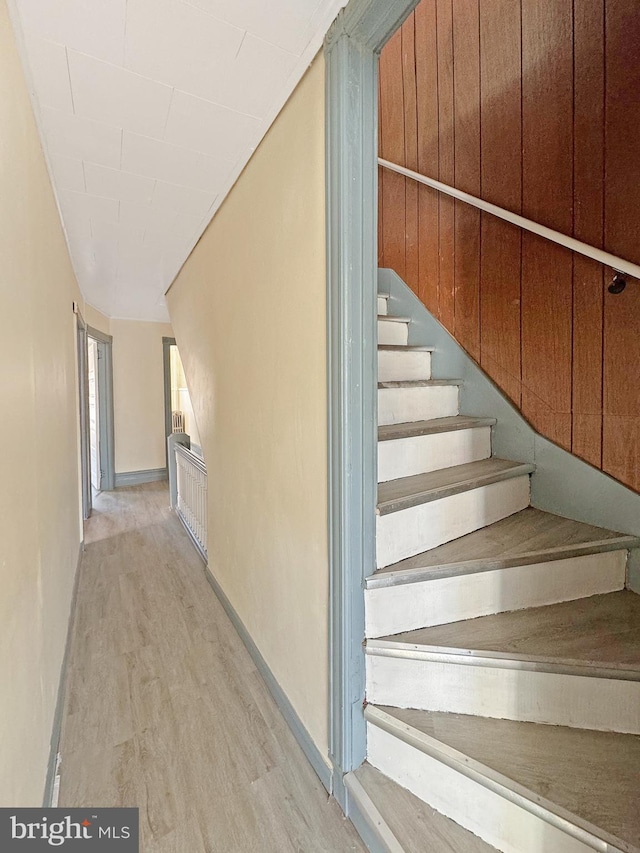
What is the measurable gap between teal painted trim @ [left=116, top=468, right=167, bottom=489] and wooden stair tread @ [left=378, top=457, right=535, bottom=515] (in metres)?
4.89

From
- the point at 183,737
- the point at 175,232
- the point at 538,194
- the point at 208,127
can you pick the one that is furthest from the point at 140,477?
the point at 538,194

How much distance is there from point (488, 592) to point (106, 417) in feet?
17.2

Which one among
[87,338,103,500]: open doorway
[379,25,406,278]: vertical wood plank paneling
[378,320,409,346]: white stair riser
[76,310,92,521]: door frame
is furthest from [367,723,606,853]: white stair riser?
[87,338,103,500]: open doorway

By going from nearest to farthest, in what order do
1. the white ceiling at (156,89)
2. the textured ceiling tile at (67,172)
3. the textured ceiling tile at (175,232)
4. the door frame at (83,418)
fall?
the white ceiling at (156,89), the textured ceiling tile at (67,172), the textured ceiling tile at (175,232), the door frame at (83,418)

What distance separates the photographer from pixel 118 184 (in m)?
1.92

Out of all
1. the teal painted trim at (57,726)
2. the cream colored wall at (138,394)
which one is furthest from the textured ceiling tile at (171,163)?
the cream colored wall at (138,394)

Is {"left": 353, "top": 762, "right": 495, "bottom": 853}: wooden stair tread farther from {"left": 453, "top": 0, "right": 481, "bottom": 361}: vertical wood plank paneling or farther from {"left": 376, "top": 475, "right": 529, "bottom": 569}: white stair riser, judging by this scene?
{"left": 453, "top": 0, "right": 481, "bottom": 361}: vertical wood plank paneling

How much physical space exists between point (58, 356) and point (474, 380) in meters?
2.15

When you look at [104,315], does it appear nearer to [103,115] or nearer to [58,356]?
[58,356]

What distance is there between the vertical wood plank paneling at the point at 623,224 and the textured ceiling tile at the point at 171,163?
155cm

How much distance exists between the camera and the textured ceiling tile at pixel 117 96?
4.08 feet

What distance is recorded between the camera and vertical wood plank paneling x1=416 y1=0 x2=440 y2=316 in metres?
2.19

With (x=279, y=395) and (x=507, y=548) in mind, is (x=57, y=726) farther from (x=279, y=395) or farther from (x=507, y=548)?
(x=507, y=548)
